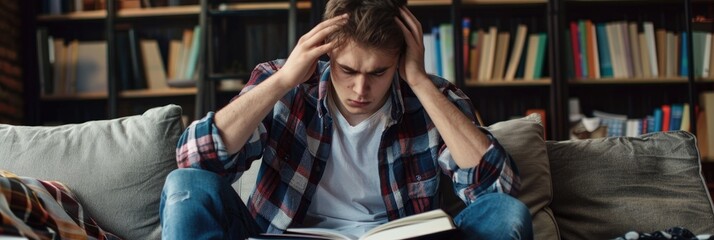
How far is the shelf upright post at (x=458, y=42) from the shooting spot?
4.14 metres

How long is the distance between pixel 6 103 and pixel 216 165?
2506mm

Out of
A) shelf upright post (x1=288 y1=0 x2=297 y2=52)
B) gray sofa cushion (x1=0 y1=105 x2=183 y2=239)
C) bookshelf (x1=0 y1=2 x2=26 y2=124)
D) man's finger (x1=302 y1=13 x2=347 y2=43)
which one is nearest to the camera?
man's finger (x1=302 y1=13 x2=347 y2=43)

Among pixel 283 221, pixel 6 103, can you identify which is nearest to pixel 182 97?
pixel 6 103

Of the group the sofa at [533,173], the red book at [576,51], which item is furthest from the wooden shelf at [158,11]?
the sofa at [533,173]

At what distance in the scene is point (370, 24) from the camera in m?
1.95

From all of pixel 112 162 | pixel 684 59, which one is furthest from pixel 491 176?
pixel 684 59

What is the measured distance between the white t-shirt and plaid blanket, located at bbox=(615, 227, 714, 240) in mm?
536

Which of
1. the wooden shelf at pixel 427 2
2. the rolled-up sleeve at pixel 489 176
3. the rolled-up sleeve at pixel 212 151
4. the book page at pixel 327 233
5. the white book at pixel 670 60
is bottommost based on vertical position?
the book page at pixel 327 233

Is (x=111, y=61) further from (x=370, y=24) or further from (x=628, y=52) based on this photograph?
(x=370, y=24)

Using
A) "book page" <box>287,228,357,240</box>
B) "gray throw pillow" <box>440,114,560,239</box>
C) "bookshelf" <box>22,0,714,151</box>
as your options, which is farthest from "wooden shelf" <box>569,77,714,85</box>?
"book page" <box>287,228,357,240</box>

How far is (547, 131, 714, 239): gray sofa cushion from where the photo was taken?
215 cm

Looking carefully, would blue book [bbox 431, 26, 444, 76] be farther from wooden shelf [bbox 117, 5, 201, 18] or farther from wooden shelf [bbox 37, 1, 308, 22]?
wooden shelf [bbox 117, 5, 201, 18]

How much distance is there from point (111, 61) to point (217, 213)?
8.99ft

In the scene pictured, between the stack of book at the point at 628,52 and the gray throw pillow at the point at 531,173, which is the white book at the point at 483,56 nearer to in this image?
the stack of book at the point at 628,52
